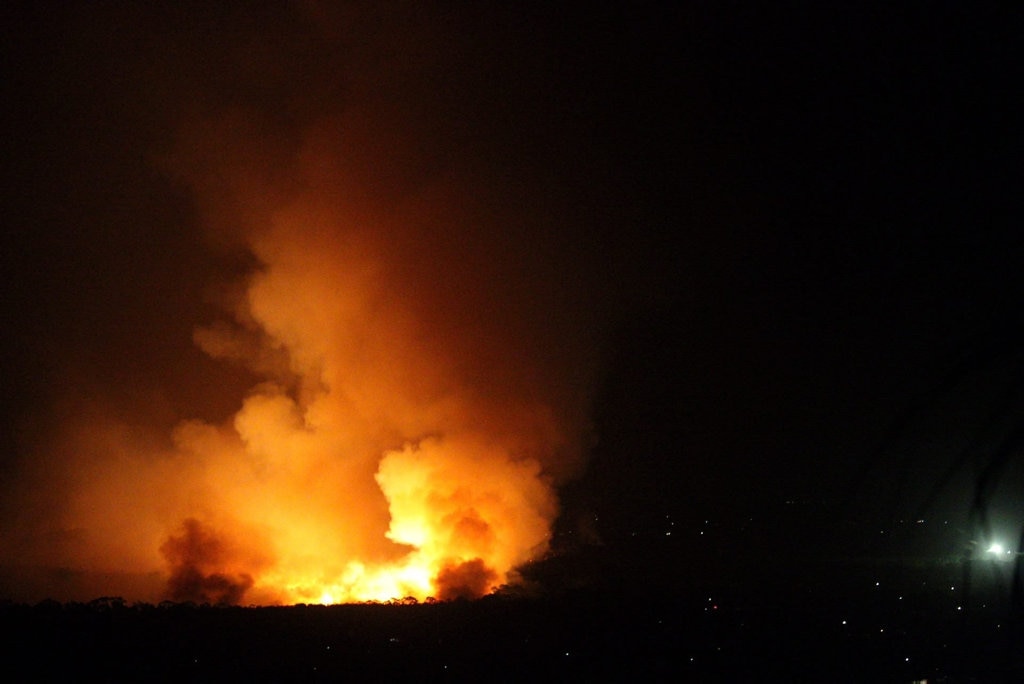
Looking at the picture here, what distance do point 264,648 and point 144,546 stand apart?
44.0 feet

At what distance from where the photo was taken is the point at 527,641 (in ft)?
62.6

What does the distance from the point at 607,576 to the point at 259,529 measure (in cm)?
1138

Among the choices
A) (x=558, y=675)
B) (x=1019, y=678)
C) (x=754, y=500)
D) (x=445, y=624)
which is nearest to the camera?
(x=1019, y=678)

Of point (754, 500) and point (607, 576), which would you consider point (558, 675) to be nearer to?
point (607, 576)

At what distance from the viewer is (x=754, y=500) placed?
35.3 metres

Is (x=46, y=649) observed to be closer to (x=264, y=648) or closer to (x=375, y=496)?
(x=264, y=648)

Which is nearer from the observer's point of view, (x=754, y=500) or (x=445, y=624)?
(x=445, y=624)

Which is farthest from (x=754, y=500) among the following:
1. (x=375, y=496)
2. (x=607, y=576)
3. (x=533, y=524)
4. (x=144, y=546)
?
(x=144, y=546)

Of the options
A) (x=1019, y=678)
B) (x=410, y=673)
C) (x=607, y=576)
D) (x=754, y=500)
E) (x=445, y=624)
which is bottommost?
(x=1019, y=678)

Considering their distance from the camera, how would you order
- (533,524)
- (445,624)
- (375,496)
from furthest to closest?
1. (375,496)
2. (533,524)
3. (445,624)

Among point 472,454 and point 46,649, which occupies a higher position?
point 472,454

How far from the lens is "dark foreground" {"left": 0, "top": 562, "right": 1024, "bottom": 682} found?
1731cm

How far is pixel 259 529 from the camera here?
26516 mm

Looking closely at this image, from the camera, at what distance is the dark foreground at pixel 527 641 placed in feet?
56.8
